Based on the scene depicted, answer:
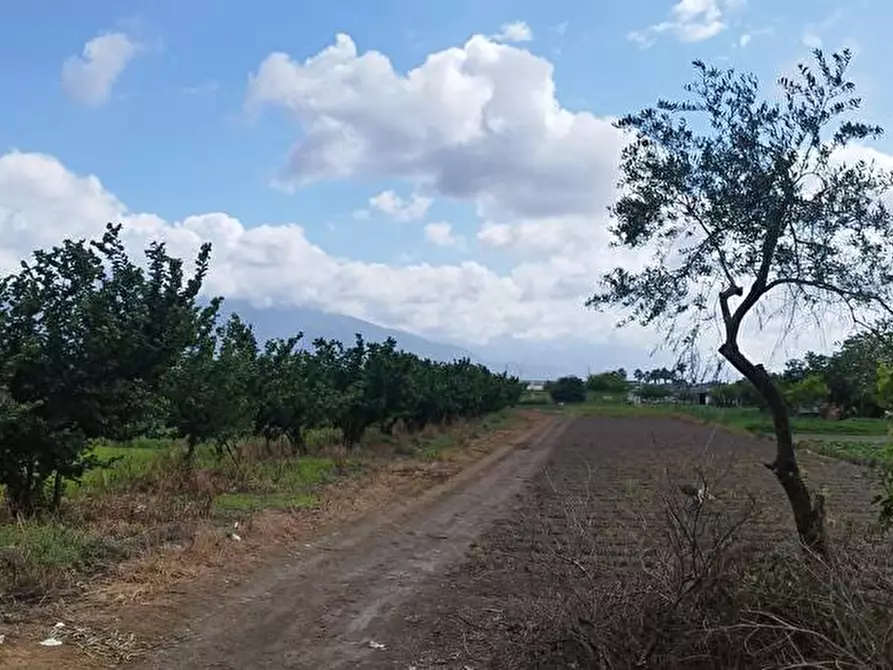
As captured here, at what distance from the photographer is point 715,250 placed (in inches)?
297

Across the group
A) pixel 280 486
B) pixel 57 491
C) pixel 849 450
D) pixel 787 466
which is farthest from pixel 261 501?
pixel 849 450

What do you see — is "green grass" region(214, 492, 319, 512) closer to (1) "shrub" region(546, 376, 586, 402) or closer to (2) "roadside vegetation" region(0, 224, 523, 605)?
(2) "roadside vegetation" region(0, 224, 523, 605)

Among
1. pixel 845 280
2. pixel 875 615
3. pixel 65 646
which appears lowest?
pixel 65 646

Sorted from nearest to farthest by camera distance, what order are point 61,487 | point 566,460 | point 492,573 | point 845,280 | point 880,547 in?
point 880,547
point 845,280
point 492,573
point 61,487
point 566,460

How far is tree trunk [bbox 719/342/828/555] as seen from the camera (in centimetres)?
689

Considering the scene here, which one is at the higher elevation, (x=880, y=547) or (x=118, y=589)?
(x=880, y=547)

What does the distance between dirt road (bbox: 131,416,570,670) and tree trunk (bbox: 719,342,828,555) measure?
3610 mm

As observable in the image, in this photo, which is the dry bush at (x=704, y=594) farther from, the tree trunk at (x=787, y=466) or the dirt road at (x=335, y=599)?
the dirt road at (x=335, y=599)

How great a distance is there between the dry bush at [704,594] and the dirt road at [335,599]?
2.31 meters

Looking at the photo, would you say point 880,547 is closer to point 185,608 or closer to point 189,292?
point 185,608

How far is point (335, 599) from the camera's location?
962 cm

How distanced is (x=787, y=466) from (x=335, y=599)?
490cm

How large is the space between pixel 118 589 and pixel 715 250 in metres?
6.65

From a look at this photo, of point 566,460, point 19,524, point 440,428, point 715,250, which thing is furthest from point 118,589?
point 440,428
